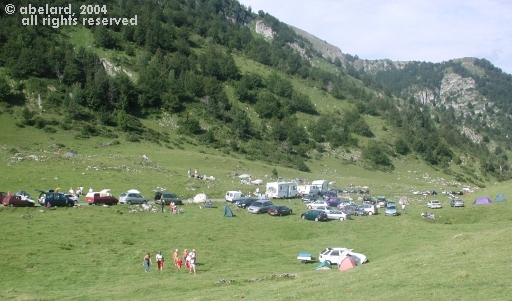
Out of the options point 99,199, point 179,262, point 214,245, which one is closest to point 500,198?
point 214,245

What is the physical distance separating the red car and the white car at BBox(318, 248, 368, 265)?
32.7 metres

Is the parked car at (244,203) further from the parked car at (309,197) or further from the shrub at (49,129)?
the shrub at (49,129)

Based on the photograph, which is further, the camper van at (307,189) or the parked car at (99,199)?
the camper van at (307,189)

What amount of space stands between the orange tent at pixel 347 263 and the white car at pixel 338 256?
105 cm

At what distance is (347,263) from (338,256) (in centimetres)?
266

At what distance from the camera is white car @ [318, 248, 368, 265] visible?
1326 inches

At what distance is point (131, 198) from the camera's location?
57.3 m

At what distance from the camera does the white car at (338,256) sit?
111 ft

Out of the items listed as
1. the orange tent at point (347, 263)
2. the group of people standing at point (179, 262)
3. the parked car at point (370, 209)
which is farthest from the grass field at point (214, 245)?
the parked car at point (370, 209)

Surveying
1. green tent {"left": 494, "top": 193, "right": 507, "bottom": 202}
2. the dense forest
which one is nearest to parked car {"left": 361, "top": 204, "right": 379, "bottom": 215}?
green tent {"left": 494, "top": 193, "right": 507, "bottom": 202}

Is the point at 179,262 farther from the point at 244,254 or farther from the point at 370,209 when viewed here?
the point at 370,209

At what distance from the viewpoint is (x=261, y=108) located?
157 metres

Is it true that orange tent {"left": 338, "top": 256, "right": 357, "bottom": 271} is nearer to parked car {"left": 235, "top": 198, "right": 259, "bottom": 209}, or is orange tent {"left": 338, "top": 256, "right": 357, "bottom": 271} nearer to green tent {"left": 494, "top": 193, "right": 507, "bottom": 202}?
parked car {"left": 235, "top": 198, "right": 259, "bottom": 209}

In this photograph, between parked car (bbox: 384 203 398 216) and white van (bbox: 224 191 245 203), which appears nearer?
parked car (bbox: 384 203 398 216)
